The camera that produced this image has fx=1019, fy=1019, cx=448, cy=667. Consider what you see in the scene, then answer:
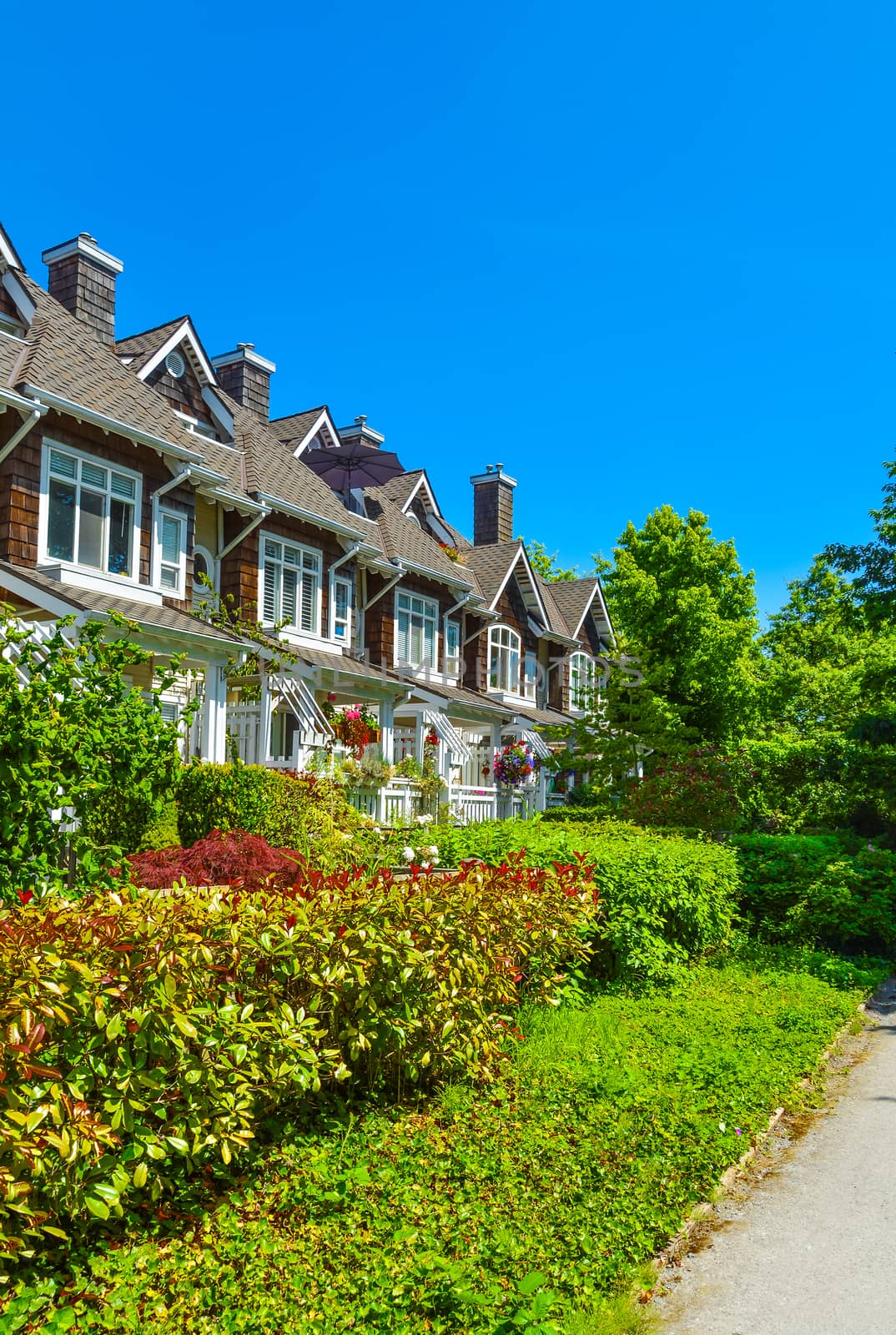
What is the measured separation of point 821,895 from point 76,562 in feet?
41.7

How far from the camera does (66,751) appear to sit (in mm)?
7020

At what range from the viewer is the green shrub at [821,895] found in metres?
12.9

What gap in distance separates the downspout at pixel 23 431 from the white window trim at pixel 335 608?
9.47 meters

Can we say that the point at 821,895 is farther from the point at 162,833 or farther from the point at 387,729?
the point at 387,729

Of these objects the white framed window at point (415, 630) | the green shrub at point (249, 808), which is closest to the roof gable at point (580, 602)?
the white framed window at point (415, 630)

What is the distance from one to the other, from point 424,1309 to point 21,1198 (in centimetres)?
164

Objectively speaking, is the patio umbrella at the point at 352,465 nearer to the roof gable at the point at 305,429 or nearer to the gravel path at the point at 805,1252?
the roof gable at the point at 305,429

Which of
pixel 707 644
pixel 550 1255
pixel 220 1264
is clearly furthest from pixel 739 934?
pixel 707 644

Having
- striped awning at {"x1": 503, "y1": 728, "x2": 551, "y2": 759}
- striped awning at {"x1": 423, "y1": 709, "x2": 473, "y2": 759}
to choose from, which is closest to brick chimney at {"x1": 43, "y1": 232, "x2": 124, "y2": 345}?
striped awning at {"x1": 423, "y1": 709, "x2": 473, "y2": 759}

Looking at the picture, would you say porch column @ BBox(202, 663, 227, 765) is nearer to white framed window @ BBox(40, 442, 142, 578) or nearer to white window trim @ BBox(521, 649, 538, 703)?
white framed window @ BBox(40, 442, 142, 578)

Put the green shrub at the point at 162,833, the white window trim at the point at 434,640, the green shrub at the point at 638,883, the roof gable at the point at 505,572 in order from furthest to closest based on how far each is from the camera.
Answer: the roof gable at the point at 505,572, the white window trim at the point at 434,640, the green shrub at the point at 162,833, the green shrub at the point at 638,883

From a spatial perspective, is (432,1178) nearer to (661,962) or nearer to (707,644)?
(661,962)

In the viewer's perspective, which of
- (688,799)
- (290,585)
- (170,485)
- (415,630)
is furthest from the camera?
(415,630)

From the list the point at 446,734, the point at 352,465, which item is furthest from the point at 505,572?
the point at 446,734
